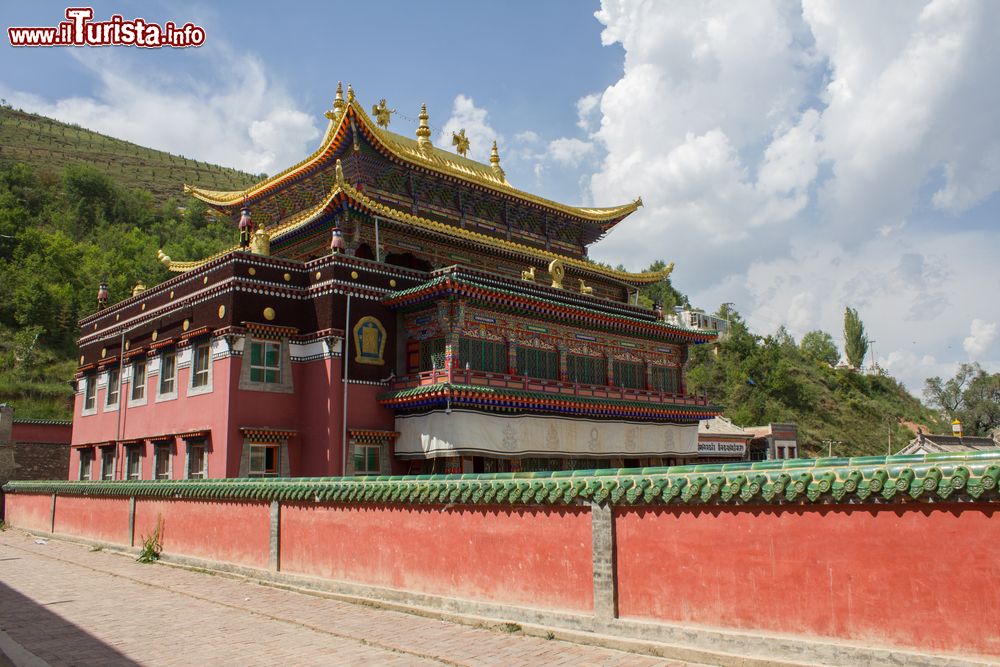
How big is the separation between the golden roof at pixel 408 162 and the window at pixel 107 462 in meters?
12.0

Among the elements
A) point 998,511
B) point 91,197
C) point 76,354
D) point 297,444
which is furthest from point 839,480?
point 91,197

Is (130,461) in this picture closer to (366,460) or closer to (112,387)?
(112,387)

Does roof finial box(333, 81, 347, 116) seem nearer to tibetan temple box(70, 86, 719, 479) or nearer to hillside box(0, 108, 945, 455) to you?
tibetan temple box(70, 86, 719, 479)

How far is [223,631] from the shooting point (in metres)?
13.2

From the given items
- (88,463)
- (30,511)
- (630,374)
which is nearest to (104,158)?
(88,463)

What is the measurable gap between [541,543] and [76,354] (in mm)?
61166

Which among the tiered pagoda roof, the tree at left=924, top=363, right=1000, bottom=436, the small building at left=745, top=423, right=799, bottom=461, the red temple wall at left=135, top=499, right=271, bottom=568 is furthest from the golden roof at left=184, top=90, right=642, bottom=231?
the tree at left=924, top=363, right=1000, bottom=436

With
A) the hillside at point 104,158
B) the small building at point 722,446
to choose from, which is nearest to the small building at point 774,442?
the small building at point 722,446

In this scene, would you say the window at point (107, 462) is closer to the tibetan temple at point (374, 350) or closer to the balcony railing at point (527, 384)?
the tibetan temple at point (374, 350)

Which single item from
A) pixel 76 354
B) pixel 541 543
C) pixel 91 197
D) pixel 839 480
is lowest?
pixel 541 543

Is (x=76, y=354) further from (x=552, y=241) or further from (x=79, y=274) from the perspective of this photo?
(x=552, y=241)

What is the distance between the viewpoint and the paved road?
36.5 ft

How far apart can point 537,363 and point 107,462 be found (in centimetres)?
1780

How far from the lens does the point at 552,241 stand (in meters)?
38.5
